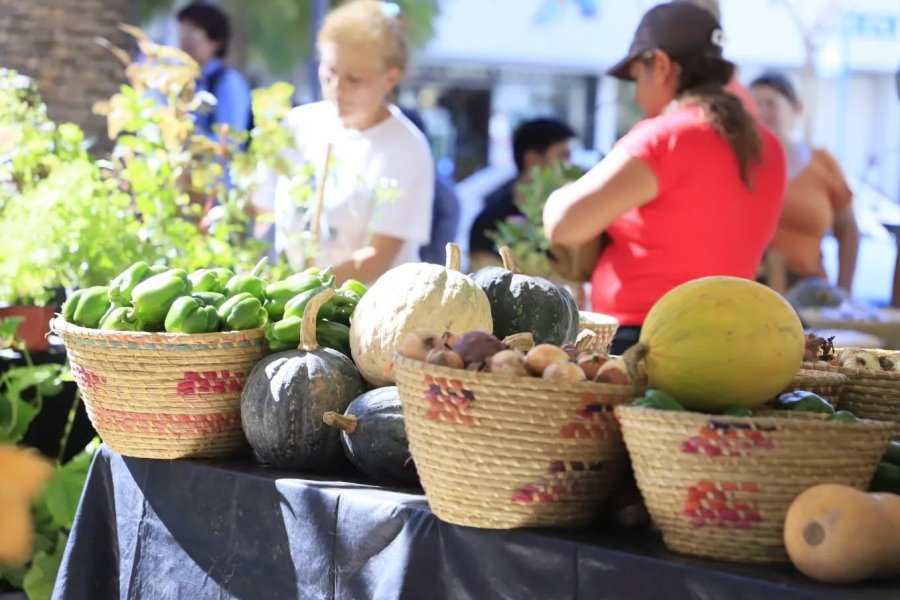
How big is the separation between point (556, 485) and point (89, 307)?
1.02 meters

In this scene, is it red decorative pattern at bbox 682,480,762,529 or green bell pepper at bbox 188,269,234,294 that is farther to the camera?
green bell pepper at bbox 188,269,234,294

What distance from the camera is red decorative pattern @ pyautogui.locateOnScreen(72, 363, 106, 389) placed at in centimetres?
212

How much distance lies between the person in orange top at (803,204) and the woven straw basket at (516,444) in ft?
12.2

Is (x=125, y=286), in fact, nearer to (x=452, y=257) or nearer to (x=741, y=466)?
Answer: (x=452, y=257)

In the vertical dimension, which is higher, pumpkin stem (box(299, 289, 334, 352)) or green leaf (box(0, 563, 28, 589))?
pumpkin stem (box(299, 289, 334, 352))

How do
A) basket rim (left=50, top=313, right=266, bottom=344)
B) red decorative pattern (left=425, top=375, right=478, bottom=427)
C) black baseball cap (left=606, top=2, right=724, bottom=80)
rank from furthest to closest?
black baseball cap (left=606, top=2, right=724, bottom=80), basket rim (left=50, top=313, right=266, bottom=344), red decorative pattern (left=425, top=375, right=478, bottom=427)

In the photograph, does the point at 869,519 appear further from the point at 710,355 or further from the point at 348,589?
the point at 348,589

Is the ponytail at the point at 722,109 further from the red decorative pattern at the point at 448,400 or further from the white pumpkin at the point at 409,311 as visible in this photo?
the red decorative pattern at the point at 448,400

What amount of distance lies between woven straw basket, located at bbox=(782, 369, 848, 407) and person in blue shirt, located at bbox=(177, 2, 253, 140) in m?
3.83

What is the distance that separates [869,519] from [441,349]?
59 centimetres

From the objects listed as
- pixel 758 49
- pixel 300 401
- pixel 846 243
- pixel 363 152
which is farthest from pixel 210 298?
pixel 758 49

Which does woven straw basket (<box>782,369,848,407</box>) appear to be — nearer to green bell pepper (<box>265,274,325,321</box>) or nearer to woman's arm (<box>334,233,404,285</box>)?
green bell pepper (<box>265,274,325,321</box>)

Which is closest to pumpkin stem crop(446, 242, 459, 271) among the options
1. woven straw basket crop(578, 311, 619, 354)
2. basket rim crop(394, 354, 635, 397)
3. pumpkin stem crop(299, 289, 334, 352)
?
pumpkin stem crop(299, 289, 334, 352)

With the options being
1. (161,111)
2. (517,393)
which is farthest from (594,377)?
(161,111)
